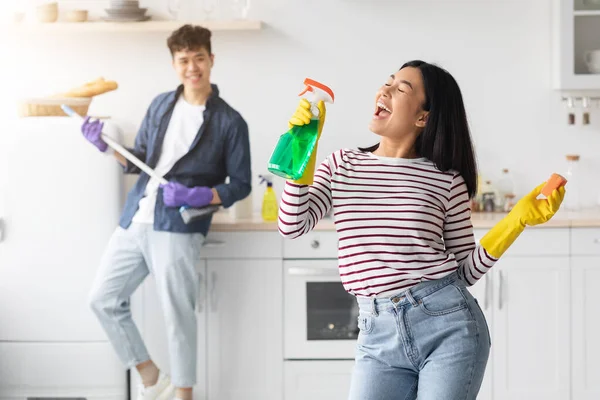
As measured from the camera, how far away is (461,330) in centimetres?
196

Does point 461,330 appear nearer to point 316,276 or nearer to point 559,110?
point 316,276

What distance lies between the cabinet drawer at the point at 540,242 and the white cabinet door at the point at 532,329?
0.03m

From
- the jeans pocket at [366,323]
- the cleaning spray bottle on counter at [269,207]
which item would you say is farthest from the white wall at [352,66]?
the jeans pocket at [366,323]

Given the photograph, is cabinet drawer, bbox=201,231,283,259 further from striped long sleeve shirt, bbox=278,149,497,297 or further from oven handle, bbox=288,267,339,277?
striped long sleeve shirt, bbox=278,149,497,297

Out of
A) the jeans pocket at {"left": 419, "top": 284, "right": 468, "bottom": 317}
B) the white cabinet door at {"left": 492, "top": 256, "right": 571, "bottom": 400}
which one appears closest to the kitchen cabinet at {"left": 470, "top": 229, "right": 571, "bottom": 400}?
the white cabinet door at {"left": 492, "top": 256, "right": 571, "bottom": 400}

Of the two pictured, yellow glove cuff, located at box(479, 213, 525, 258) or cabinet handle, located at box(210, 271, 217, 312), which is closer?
yellow glove cuff, located at box(479, 213, 525, 258)

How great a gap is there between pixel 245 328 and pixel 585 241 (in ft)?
4.60

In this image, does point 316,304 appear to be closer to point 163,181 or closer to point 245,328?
point 245,328

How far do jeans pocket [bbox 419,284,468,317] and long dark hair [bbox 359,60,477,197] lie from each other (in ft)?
0.90

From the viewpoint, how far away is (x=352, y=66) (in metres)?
4.23

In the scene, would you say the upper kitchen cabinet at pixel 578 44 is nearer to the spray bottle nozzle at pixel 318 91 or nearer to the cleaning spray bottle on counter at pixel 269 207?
the cleaning spray bottle on counter at pixel 269 207

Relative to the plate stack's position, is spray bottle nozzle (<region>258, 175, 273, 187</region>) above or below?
below

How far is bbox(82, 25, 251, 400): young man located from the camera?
3.48m

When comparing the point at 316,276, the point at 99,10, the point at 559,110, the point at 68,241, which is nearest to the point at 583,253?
the point at 559,110
